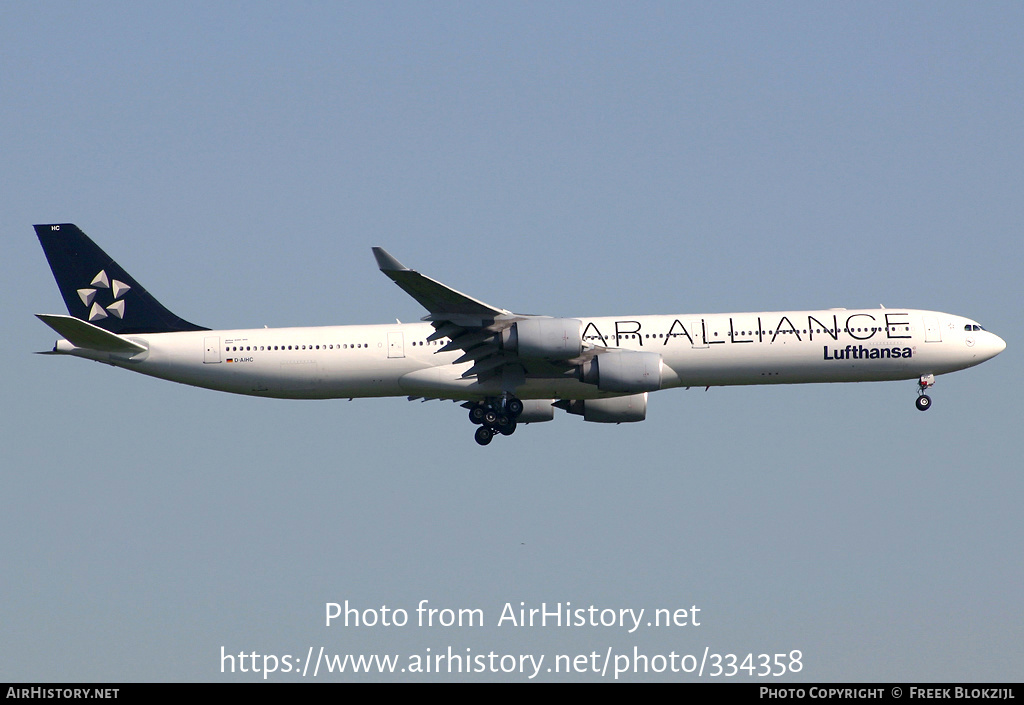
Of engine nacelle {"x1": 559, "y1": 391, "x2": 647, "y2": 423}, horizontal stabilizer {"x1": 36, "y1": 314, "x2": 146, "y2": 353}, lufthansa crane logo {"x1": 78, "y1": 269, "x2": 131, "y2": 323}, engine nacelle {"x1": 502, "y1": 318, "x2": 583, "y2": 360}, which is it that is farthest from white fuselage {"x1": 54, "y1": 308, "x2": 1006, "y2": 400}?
engine nacelle {"x1": 559, "y1": 391, "x2": 647, "y2": 423}

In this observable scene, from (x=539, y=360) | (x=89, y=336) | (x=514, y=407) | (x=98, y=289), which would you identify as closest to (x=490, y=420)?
(x=514, y=407)

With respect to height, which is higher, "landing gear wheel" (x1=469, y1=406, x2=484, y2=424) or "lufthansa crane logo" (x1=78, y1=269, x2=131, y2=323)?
"lufthansa crane logo" (x1=78, y1=269, x2=131, y2=323)

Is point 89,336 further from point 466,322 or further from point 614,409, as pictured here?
point 614,409

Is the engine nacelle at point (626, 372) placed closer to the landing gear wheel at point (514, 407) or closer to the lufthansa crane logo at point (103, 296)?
the landing gear wheel at point (514, 407)

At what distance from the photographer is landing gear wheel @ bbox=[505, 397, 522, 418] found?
47219 millimetres

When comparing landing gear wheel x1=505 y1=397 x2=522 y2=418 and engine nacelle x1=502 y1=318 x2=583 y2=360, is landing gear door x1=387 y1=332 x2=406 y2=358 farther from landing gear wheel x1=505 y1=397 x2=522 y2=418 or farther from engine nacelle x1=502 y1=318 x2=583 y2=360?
engine nacelle x1=502 y1=318 x2=583 y2=360

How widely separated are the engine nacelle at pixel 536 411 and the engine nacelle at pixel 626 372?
19.5 ft

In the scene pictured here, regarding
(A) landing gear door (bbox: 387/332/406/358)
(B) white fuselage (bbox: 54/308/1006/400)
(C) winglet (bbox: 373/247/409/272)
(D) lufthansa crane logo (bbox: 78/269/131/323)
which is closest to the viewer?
(C) winglet (bbox: 373/247/409/272)

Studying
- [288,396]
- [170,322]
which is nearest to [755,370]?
[288,396]

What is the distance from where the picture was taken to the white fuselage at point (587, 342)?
47.2 metres

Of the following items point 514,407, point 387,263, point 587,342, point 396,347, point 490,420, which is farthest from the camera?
point 490,420

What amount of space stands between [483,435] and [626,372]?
22.6ft

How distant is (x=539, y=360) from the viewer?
45344mm
